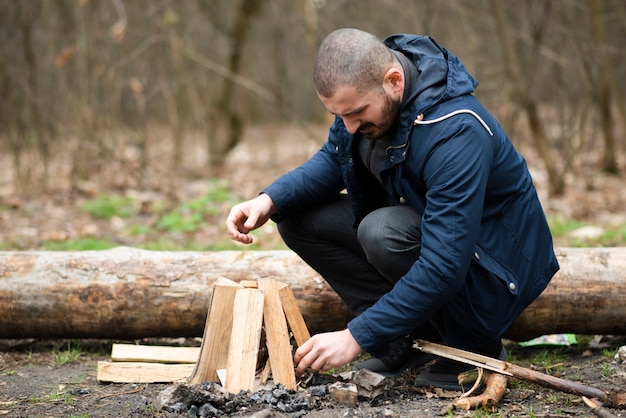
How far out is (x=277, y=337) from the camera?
2.85 m

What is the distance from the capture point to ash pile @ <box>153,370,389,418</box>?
103 inches

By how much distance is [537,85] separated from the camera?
11695 mm

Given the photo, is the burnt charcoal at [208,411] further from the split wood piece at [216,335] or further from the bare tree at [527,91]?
the bare tree at [527,91]

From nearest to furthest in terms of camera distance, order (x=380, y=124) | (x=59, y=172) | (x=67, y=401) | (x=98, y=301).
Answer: (x=380, y=124) < (x=67, y=401) < (x=98, y=301) < (x=59, y=172)

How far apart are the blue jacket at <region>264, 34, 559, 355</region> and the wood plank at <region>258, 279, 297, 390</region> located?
0.39m

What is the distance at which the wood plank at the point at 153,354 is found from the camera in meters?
3.30

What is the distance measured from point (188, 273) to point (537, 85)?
31.7ft

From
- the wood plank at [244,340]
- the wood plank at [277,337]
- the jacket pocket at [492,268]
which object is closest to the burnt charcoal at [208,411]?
the wood plank at [244,340]

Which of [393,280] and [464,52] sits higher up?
[464,52]

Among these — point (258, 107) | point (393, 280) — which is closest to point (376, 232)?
point (393, 280)

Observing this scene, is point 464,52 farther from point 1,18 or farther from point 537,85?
point 1,18

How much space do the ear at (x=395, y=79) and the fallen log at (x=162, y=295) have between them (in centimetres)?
134

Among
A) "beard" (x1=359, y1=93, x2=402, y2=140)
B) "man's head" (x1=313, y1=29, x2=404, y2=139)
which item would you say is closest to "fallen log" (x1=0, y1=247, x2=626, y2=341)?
"beard" (x1=359, y1=93, x2=402, y2=140)

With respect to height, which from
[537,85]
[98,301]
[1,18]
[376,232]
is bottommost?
[98,301]
